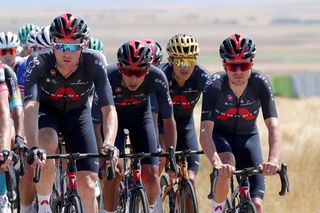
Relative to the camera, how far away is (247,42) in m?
9.03

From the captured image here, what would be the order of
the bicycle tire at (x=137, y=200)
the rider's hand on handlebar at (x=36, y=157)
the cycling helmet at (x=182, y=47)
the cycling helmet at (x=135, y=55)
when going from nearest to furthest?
1. the rider's hand on handlebar at (x=36, y=157)
2. the bicycle tire at (x=137, y=200)
3. the cycling helmet at (x=135, y=55)
4. the cycling helmet at (x=182, y=47)

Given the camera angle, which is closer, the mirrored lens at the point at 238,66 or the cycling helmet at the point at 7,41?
the mirrored lens at the point at 238,66

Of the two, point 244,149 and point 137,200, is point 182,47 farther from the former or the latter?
point 137,200

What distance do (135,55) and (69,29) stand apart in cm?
109

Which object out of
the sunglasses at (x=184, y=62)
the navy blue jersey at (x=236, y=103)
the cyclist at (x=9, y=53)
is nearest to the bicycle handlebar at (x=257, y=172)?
the navy blue jersey at (x=236, y=103)

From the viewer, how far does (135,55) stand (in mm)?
9594

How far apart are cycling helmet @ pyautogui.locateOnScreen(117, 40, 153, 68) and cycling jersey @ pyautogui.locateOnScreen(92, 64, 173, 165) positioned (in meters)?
0.33

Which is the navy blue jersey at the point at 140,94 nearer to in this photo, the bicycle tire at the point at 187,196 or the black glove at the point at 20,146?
the bicycle tire at the point at 187,196

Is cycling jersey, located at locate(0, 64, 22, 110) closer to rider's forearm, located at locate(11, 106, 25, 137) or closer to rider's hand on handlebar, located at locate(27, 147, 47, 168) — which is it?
rider's forearm, located at locate(11, 106, 25, 137)

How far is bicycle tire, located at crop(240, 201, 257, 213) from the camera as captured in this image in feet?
26.6

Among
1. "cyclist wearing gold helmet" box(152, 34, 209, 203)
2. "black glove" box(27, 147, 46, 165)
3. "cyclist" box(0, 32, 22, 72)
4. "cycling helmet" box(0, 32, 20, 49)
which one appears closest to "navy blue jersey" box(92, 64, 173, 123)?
"cyclist wearing gold helmet" box(152, 34, 209, 203)

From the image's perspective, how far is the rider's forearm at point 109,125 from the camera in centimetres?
816

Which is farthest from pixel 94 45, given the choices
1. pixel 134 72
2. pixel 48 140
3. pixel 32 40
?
pixel 48 140

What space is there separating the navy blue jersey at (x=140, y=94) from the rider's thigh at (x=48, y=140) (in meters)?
1.06
